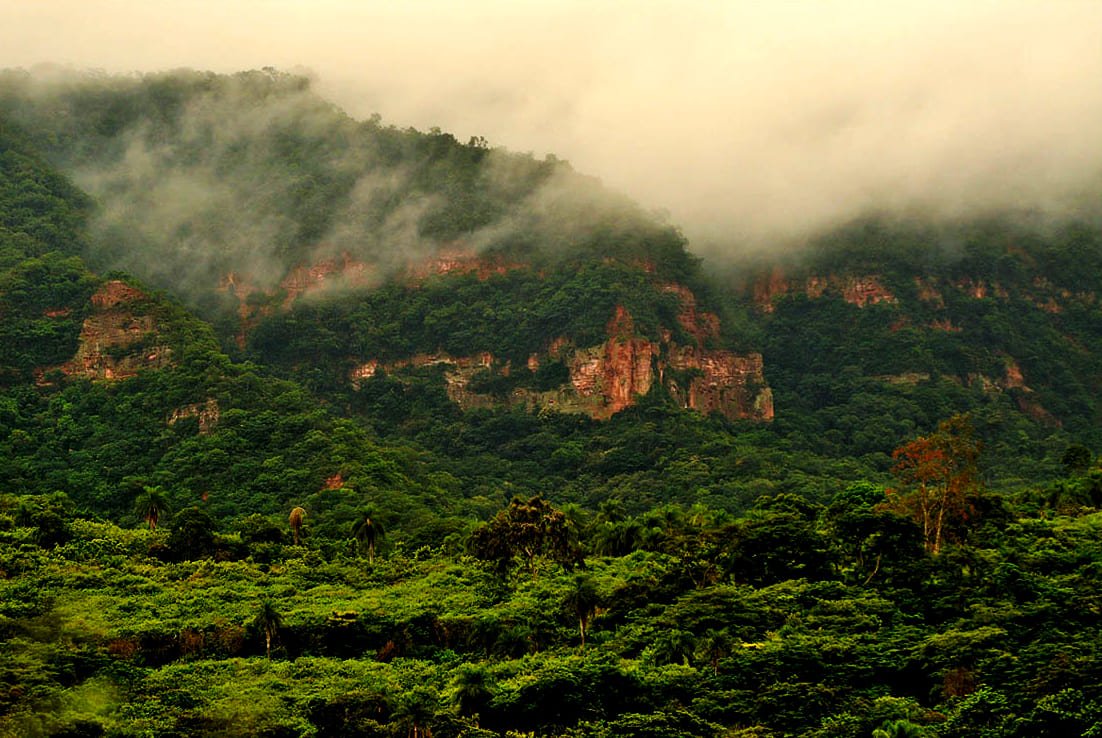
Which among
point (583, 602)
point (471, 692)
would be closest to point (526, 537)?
point (583, 602)

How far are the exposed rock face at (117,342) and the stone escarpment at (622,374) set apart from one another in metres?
39.6

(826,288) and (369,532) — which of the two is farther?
(826,288)

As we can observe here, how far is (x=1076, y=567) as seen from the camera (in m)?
55.8

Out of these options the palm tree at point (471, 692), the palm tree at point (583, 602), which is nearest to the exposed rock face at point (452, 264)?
the palm tree at point (583, 602)

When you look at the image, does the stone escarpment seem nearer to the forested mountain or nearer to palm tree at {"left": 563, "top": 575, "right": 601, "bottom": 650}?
the forested mountain

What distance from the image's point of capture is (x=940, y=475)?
61969 millimetres

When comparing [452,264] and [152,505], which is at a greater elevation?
[452,264]

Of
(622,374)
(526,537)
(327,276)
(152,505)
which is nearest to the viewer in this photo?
(526,537)

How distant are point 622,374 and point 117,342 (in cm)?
5635

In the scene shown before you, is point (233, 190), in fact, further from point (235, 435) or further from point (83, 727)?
point (83, 727)

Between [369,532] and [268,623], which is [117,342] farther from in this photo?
[268,623]

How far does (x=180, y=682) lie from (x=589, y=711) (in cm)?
1664

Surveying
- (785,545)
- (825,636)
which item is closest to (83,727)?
(825,636)

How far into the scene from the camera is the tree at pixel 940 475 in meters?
62.0
